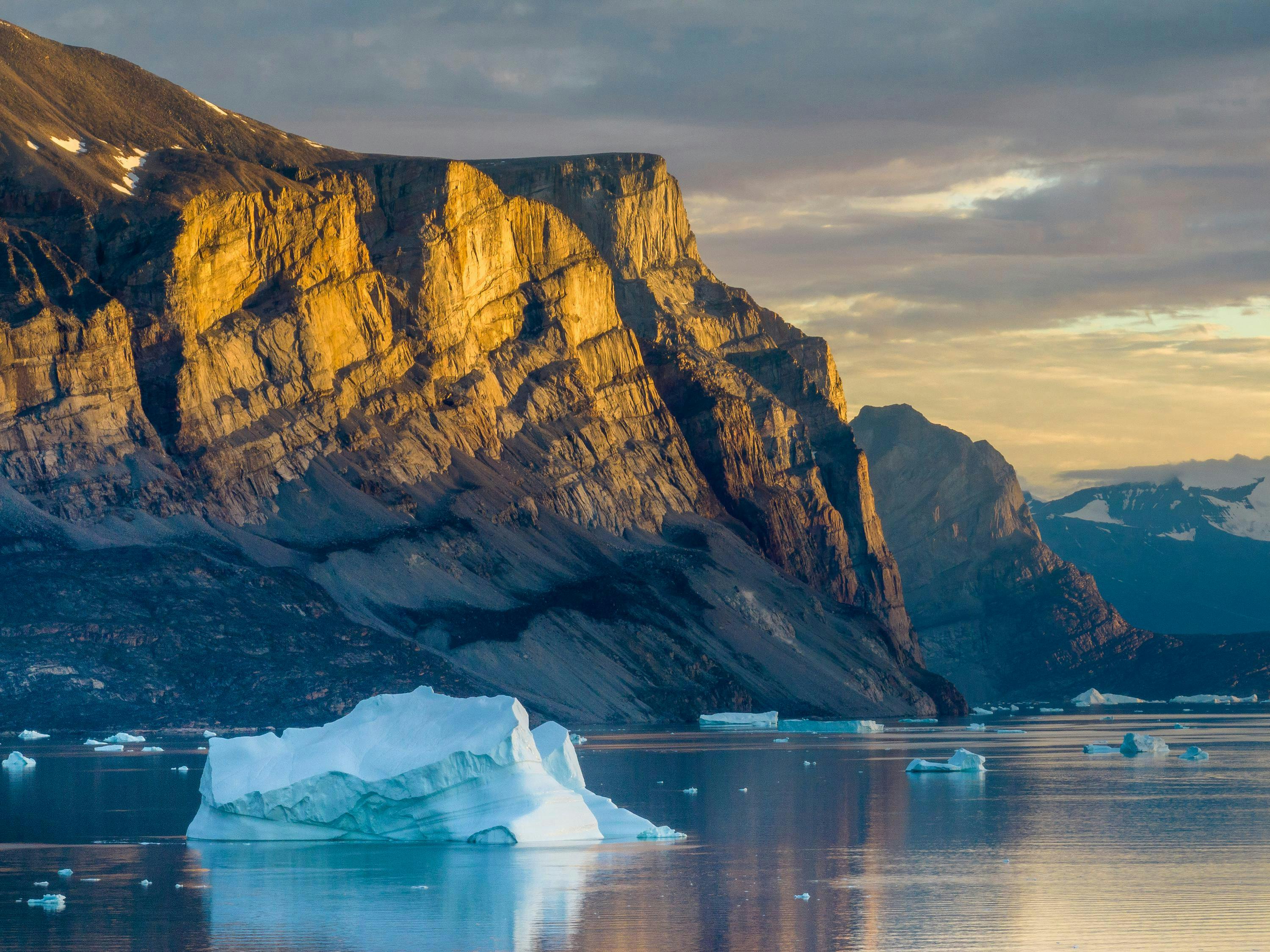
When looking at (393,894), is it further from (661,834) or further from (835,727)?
(835,727)

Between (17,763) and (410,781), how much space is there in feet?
152

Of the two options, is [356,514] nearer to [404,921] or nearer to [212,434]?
[212,434]

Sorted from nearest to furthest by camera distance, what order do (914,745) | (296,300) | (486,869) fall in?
1. (486,869)
2. (914,745)
3. (296,300)

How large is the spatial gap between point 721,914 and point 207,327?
146212mm

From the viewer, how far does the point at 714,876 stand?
52875 millimetres

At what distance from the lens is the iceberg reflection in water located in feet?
139

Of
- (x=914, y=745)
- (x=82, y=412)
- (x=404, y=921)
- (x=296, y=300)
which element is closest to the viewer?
(x=404, y=921)

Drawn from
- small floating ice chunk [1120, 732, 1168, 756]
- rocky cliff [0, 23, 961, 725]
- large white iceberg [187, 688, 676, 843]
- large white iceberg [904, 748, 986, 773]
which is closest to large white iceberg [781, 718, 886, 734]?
rocky cliff [0, 23, 961, 725]

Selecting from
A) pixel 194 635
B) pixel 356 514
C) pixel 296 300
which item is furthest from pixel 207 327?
pixel 194 635

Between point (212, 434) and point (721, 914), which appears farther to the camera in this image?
point (212, 434)

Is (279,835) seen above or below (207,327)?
below

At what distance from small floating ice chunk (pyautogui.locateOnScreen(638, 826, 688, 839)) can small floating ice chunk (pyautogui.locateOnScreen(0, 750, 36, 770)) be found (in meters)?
45.5

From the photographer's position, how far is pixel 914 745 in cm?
13488

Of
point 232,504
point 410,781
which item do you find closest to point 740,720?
point 232,504
